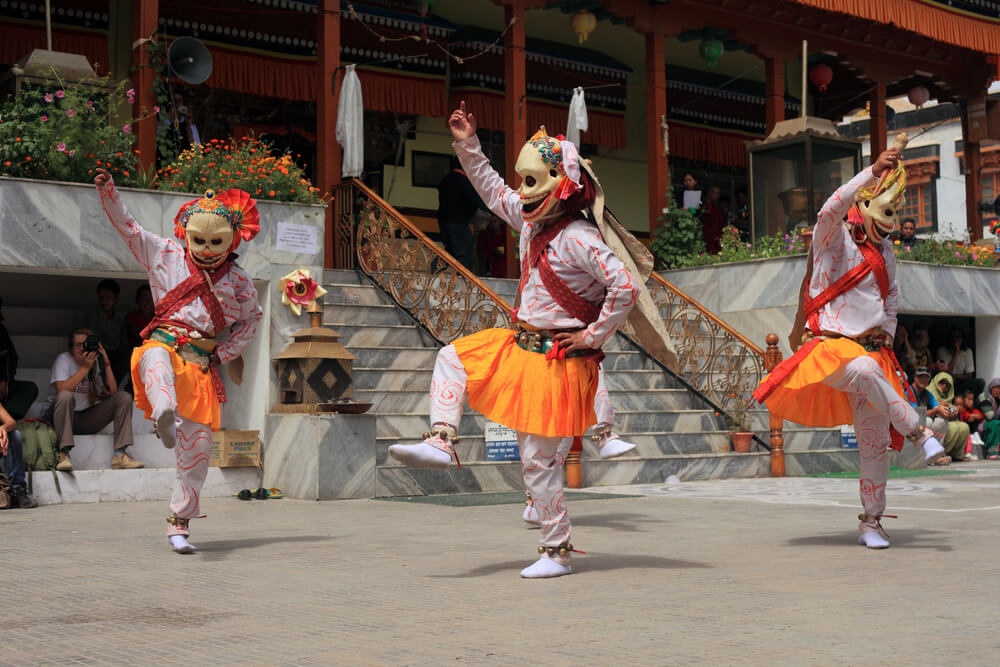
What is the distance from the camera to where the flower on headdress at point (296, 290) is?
11.2 m

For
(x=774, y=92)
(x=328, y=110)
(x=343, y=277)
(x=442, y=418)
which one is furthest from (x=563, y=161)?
(x=774, y=92)

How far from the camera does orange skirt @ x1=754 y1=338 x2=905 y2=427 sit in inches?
258

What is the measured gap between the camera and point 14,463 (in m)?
9.44

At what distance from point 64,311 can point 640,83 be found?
11444 mm

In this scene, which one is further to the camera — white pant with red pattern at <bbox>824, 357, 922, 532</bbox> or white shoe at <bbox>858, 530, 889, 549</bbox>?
white shoe at <bbox>858, 530, 889, 549</bbox>

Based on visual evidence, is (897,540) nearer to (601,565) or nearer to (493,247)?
(601,565)

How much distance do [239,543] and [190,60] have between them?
7.77 metres

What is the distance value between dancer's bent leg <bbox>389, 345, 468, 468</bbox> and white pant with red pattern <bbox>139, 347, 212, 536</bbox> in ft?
5.58

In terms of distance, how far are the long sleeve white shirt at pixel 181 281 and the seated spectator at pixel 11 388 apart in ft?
12.3

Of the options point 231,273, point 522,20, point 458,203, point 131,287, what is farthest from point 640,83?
point 231,273

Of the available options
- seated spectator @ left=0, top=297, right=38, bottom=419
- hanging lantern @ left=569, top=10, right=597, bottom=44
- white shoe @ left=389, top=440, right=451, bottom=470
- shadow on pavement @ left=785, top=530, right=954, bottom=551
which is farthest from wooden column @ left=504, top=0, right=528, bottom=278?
white shoe @ left=389, top=440, right=451, bottom=470

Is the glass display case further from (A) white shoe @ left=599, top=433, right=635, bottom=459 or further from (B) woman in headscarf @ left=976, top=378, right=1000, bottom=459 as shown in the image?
(A) white shoe @ left=599, top=433, right=635, bottom=459

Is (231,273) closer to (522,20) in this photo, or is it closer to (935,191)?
(522,20)

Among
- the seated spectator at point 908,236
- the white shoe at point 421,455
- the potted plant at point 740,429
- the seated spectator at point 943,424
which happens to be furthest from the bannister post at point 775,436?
the white shoe at point 421,455
